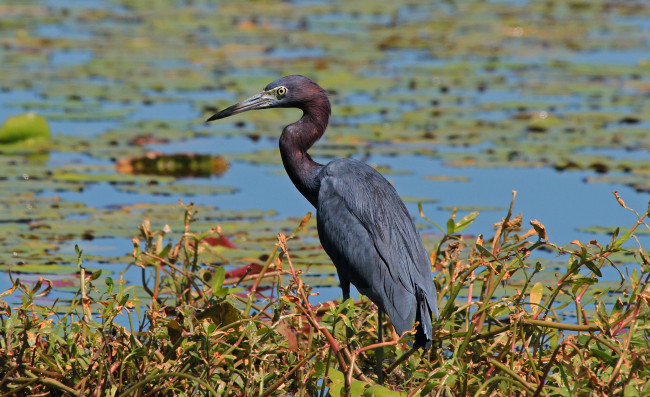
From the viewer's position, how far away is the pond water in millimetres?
5539

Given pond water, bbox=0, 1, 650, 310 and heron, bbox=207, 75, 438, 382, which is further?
pond water, bbox=0, 1, 650, 310

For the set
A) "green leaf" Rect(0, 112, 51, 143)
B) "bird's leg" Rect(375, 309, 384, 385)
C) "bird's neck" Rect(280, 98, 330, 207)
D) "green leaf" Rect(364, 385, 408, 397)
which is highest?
"bird's neck" Rect(280, 98, 330, 207)

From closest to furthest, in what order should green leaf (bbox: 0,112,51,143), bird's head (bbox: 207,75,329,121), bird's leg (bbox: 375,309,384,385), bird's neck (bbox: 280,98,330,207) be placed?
bird's leg (bbox: 375,309,384,385), bird's neck (bbox: 280,98,330,207), bird's head (bbox: 207,75,329,121), green leaf (bbox: 0,112,51,143)

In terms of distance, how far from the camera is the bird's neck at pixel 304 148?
12.6ft

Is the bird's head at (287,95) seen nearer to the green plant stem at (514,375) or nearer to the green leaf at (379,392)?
the green leaf at (379,392)

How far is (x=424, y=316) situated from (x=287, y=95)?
1237 mm

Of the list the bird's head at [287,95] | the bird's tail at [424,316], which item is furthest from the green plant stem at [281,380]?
the bird's head at [287,95]

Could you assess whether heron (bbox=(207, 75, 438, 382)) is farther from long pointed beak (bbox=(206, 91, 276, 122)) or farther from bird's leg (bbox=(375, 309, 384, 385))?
long pointed beak (bbox=(206, 91, 276, 122))

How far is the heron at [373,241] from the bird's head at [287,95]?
28cm

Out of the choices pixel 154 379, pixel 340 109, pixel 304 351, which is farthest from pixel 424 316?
pixel 340 109

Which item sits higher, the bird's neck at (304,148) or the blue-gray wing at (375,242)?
the bird's neck at (304,148)

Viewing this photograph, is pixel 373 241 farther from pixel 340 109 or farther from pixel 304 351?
pixel 340 109

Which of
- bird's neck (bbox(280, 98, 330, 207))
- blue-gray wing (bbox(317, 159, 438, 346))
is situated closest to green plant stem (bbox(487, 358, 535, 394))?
blue-gray wing (bbox(317, 159, 438, 346))

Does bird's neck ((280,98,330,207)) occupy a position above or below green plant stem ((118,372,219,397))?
above
